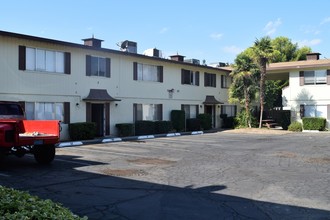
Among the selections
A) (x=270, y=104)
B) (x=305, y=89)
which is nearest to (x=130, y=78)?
(x=305, y=89)

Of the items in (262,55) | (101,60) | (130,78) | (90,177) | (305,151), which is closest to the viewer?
(90,177)

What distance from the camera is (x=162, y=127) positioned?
1046 inches

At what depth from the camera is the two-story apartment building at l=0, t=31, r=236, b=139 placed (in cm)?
1884

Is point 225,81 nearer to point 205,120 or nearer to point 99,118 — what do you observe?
point 205,120

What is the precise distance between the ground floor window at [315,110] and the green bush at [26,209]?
99.1 ft

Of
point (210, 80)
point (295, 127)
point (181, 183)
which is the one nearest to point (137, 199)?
point (181, 183)

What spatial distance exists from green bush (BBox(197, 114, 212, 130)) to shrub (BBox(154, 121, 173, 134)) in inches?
163

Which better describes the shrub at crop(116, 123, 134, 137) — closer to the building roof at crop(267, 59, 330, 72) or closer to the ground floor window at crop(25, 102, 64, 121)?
the ground floor window at crop(25, 102, 64, 121)

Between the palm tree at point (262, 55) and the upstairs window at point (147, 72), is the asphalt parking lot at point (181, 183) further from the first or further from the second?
the palm tree at point (262, 55)

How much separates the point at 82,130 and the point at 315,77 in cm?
2008

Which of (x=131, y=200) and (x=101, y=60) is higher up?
(x=101, y=60)

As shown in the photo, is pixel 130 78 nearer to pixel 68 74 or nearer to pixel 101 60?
pixel 101 60

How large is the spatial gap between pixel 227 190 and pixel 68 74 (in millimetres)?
14583

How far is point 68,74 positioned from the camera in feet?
69.3
